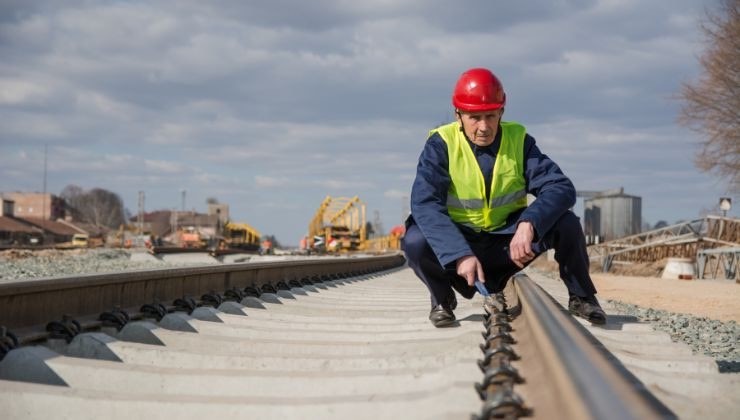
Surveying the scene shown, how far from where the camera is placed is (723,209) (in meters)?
31.9

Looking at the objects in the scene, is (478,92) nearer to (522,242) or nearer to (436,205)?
(436,205)

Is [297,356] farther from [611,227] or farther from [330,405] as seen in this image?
[611,227]

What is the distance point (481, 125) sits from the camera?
423 cm

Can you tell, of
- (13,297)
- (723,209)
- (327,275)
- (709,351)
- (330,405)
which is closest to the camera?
(330,405)

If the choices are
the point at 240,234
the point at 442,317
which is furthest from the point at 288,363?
the point at 240,234

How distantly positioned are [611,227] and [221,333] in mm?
65906

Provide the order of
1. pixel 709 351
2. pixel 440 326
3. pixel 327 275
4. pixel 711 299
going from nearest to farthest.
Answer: pixel 440 326, pixel 709 351, pixel 327 275, pixel 711 299

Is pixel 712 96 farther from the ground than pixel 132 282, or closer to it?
farther from the ground

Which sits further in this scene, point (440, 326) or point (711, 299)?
point (711, 299)

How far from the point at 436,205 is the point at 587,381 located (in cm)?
244

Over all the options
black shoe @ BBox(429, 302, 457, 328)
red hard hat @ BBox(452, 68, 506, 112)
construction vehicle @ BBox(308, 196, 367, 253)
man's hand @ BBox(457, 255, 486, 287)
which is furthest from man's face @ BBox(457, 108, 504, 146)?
construction vehicle @ BBox(308, 196, 367, 253)

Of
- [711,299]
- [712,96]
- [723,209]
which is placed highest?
[712,96]

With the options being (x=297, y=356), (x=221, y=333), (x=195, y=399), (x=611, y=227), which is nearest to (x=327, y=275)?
(x=221, y=333)

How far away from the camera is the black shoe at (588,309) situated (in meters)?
4.39
